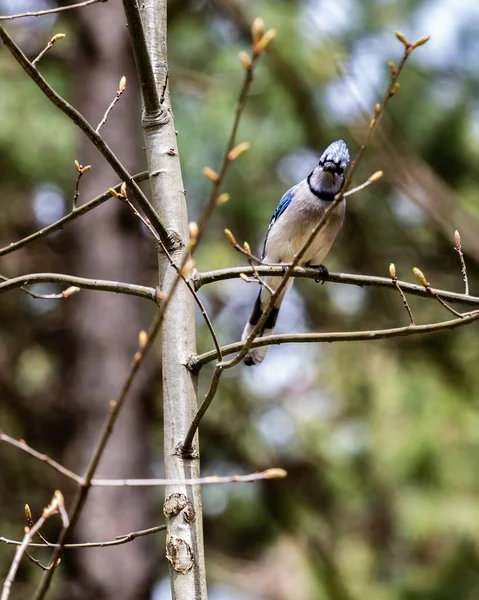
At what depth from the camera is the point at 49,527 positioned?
17.2 ft

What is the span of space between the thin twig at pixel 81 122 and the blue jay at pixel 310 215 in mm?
1402

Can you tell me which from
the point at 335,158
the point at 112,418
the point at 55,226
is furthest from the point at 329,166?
the point at 112,418

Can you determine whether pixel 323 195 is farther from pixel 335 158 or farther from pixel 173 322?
pixel 173 322

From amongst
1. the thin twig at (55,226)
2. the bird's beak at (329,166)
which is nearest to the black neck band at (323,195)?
the bird's beak at (329,166)

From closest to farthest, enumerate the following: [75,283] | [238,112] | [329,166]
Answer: [238,112]
[75,283]
[329,166]

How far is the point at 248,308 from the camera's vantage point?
618 cm

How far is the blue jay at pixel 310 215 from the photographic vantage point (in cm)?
340

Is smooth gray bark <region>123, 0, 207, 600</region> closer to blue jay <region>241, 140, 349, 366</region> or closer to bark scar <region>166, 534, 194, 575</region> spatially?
bark scar <region>166, 534, 194, 575</region>

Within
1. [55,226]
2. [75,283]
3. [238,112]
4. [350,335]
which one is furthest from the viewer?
[55,226]

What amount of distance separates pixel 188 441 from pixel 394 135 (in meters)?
3.90

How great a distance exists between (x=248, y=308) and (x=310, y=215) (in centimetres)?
269

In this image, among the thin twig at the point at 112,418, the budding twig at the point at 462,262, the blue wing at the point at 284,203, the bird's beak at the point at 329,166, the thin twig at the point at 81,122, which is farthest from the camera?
the blue wing at the point at 284,203

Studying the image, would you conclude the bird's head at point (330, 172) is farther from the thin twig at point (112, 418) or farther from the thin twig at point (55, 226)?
the thin twig at point (112, 418)

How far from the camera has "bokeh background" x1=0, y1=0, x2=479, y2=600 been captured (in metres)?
5.17
